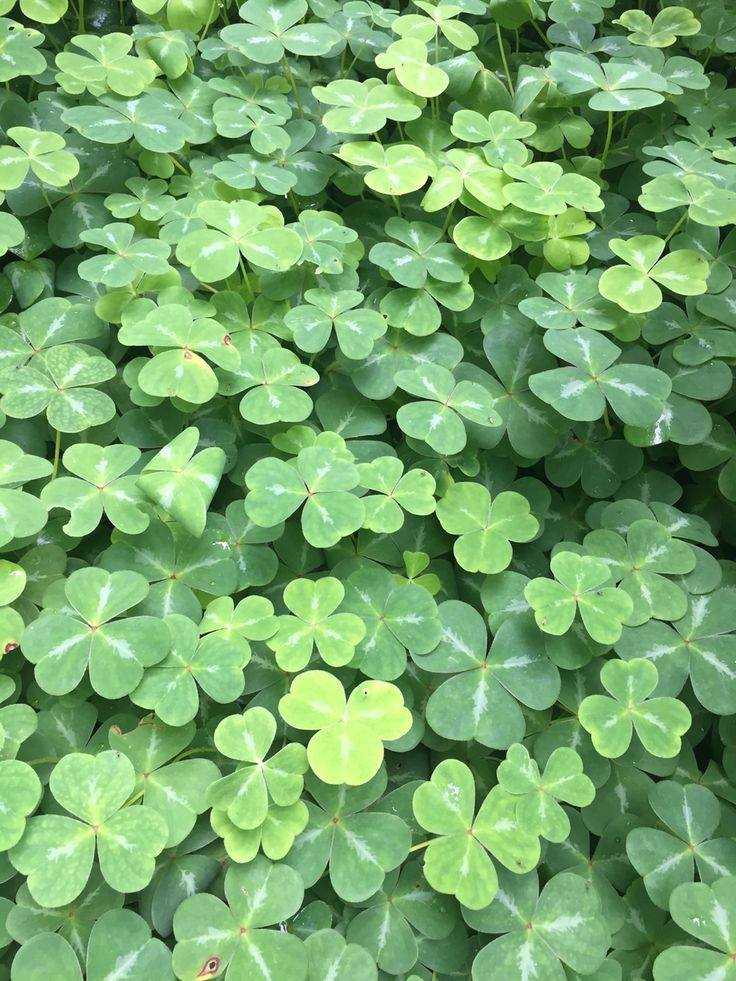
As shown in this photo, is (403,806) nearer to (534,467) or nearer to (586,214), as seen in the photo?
(534,467)

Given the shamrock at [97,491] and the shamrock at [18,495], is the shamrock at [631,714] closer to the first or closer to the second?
the shamrock at [97,491]

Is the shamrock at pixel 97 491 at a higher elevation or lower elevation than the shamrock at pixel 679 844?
higher

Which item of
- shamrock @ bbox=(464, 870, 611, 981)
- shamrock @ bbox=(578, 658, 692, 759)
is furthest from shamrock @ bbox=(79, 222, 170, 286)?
shamrock @ bbox=(464, 870, 611, 981)

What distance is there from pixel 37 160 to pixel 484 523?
1.53 metres

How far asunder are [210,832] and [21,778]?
36cm

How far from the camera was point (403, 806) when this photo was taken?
1.39m

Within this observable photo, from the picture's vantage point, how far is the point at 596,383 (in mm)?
1703

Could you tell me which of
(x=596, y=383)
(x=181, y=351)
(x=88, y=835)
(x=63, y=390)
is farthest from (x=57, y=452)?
(x=596, y=383)

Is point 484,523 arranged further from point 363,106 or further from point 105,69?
point 105,69

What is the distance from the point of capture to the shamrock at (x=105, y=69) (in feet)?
6.66

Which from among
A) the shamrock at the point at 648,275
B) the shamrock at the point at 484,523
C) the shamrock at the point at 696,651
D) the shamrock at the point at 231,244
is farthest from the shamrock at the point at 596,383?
the shamrock at the point at 231,244

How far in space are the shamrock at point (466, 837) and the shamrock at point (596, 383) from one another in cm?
85

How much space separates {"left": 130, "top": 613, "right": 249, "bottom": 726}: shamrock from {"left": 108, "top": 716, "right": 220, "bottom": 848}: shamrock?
0.16 ft

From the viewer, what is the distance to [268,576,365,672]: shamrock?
141 cm
